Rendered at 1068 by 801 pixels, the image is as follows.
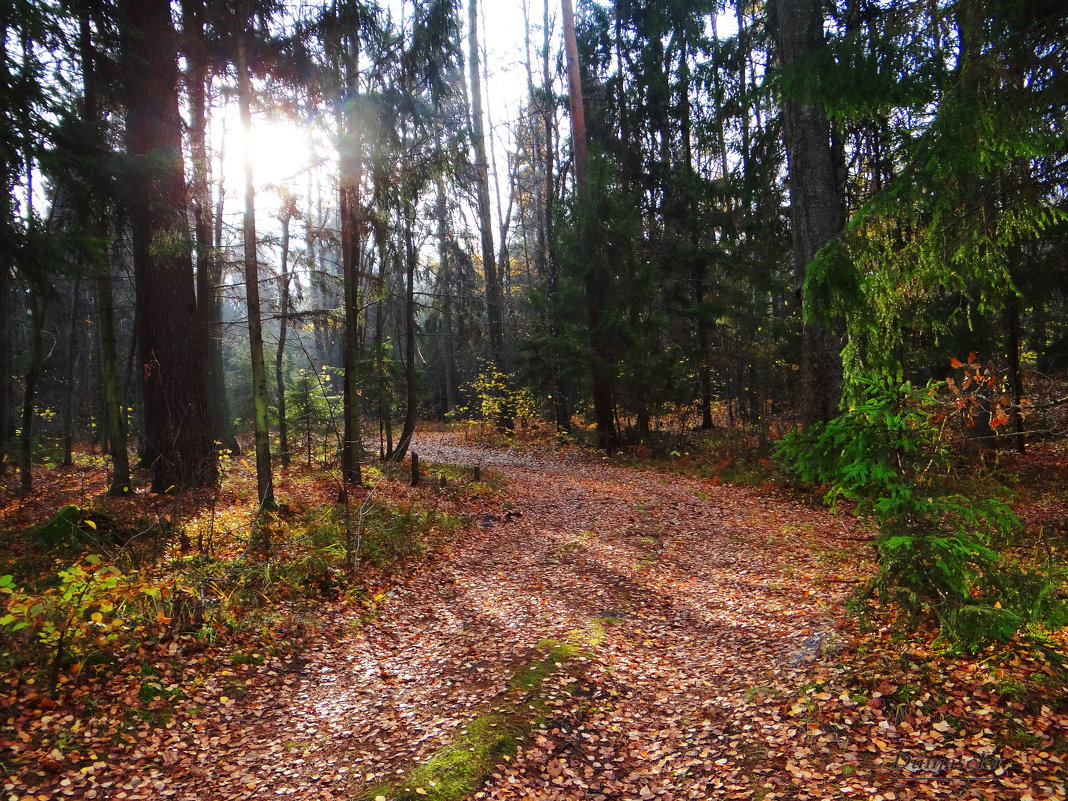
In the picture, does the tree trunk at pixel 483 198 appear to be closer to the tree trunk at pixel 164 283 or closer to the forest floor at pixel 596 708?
the tree trunk at pixel 164 283

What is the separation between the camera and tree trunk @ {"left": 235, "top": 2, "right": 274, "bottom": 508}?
24.5 feet

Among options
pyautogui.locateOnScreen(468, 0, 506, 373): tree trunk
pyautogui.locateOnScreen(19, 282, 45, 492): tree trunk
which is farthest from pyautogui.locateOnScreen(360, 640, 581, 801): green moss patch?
pyautogui.locateOnScreen(468, 0, 506, 373): tree trunk

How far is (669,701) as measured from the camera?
439 centimetres

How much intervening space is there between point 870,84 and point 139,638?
8162 millimetres

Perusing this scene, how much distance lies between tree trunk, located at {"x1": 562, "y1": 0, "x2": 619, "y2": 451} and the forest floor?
29.2 feet


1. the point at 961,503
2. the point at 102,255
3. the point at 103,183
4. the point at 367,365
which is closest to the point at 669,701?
the point at 961,503

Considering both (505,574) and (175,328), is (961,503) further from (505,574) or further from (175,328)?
(175,328)

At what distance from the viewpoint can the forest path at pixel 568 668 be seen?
363cm

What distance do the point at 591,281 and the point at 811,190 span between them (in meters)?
6.49

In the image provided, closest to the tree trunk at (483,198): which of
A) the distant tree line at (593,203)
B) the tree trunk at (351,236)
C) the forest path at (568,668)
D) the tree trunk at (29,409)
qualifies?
the distant tree line at (593,203)

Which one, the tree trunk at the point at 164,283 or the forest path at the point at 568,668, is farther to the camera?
the tree trunk at the point at 164,283

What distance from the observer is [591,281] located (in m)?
15.2

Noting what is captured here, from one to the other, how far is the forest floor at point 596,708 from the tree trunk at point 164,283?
4862mm

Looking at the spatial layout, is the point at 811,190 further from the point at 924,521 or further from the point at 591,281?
the point at 924,521
